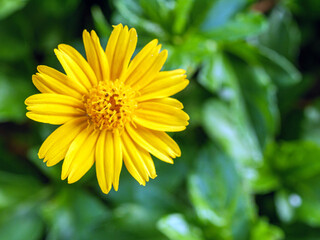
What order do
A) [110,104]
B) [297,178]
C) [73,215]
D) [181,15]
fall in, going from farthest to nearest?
1. [297,178]
2. [73,215]
3. [181,15]
4. [110,104]

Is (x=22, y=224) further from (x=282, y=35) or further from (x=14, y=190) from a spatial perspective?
(x=282, y=35)

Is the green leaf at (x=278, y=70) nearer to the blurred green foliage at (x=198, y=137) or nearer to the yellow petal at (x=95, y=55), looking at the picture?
the blurred green foliage at (x=198, y=137)

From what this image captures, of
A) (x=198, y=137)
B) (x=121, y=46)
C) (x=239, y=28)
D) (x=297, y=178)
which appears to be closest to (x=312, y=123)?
(x=297, y=178)

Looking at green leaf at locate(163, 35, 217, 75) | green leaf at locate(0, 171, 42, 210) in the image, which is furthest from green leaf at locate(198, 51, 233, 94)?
green leaf at locate(0, 171, 42, 210)

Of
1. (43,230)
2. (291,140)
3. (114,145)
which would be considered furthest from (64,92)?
(291,140)

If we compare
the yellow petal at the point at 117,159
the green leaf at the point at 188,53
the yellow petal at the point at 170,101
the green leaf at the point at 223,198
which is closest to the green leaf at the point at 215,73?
the green leaf at the point at 188,53

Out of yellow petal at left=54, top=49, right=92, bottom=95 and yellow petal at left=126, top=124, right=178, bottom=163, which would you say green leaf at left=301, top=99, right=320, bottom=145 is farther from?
yellow petal at left=54, top=49, right=92, bottom=95
